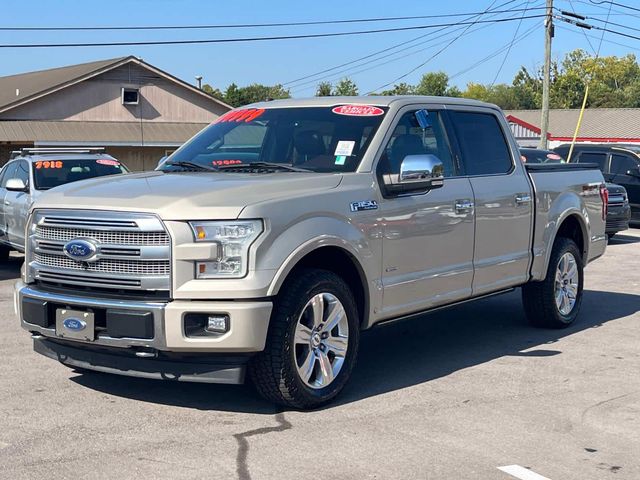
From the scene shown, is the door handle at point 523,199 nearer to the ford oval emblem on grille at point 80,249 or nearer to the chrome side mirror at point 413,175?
the chrome side mirror at point 413,175

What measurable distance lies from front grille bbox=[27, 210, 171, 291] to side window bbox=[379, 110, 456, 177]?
1.84 m

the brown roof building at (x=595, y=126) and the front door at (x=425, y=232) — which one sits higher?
the brown roof building at (x=595, y=126)

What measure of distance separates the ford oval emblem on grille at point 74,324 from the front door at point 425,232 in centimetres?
203

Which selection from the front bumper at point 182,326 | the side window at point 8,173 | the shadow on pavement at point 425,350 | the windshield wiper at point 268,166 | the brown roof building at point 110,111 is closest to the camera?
the front bumper at point 182,326

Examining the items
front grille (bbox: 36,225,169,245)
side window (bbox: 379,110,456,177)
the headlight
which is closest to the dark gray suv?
side window (bbox: 379,110,456,177)

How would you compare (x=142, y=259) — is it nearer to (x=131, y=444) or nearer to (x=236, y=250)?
(x=236, y=250)

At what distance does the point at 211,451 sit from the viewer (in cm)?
509

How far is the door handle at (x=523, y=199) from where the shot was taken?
791 centimetres

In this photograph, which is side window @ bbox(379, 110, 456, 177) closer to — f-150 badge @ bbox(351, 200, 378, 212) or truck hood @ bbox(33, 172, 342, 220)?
f-150 badge @ bbox(351, 200, 378, 212)

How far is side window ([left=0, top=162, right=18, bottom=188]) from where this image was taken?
529 inches

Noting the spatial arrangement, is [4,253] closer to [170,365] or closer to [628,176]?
[170,365]

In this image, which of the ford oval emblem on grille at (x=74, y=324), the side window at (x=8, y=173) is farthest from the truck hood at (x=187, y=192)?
the side window at (x=8, y=173)

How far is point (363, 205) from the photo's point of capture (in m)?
6.23

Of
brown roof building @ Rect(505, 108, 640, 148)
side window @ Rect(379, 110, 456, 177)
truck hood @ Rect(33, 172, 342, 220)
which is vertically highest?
brown roof building @ Rect(505, 108, 640, 148)
